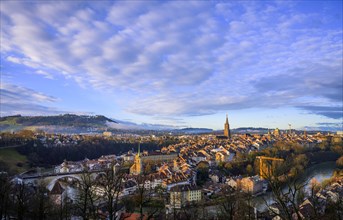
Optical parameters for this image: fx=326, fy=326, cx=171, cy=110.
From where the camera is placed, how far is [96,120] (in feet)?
392

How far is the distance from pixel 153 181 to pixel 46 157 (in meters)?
15.0

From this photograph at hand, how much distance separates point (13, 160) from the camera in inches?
1024

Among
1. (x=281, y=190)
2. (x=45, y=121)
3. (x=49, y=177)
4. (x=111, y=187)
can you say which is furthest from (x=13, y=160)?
(x=45, y=121)

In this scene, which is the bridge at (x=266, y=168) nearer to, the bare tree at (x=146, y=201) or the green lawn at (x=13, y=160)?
the bare tree at (x=146, y=201)

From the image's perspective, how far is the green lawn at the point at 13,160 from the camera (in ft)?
80.0

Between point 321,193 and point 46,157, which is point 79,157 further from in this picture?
point 321,193

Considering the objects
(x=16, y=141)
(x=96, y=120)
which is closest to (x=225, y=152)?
(x=16, y=141)

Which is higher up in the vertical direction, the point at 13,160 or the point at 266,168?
the point at 266,168

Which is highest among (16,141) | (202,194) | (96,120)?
(96,120)

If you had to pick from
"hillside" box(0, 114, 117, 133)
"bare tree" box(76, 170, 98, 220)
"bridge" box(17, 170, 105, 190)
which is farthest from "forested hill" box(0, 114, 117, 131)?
"bare tree" box(76, 170, 98, 220)

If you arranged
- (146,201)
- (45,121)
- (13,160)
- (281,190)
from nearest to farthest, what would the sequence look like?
1. (281,190)
2. (146,201)
3. (13,160)
4. (45,121)

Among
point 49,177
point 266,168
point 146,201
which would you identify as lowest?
point 49,177

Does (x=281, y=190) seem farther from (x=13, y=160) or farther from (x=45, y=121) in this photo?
(x=45, y=121)

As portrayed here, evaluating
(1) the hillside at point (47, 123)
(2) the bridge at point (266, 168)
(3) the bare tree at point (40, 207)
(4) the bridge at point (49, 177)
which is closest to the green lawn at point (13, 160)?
(4) the bridge at point (49, 177)
